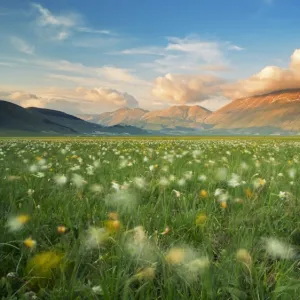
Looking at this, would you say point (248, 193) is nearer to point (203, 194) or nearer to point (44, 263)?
point (203, 194)

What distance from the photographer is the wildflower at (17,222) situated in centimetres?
287

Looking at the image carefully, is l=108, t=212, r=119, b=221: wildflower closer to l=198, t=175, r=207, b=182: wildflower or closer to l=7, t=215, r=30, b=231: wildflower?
l=7, t=215, r=30, b=231: wildflower

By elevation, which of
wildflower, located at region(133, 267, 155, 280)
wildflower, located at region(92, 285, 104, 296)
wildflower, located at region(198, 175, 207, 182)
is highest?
wildflower, located at region(198, 175, 207, 182)

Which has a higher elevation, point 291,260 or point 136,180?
point 136,180

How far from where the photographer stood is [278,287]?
6.32 ft

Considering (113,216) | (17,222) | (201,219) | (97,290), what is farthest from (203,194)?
(97,290)

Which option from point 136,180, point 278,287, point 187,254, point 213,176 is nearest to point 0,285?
point 187,254

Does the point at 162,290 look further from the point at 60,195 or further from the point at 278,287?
the point at 60,195

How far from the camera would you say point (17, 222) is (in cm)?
Result: 292

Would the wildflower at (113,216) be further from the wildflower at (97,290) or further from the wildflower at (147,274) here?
the wildflower at (97,290)

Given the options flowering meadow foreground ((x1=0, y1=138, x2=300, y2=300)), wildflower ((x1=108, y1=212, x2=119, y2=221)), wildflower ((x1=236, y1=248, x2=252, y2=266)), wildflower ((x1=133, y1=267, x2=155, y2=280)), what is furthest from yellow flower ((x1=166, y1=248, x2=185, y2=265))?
wildflower ((x1=108, y1=212, x2=119, y2=221))

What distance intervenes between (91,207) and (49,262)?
1.56 m

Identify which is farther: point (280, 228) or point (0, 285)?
point (280, 228)

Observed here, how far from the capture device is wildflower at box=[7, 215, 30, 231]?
2872mm
